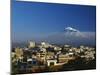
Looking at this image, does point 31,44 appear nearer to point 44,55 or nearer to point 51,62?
point 44,55

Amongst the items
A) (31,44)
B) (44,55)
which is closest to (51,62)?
(44,55)

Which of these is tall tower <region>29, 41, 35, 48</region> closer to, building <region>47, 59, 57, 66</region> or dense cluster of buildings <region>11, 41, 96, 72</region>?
dense cluster of buildings <region>11, 41, 96, 72</region>

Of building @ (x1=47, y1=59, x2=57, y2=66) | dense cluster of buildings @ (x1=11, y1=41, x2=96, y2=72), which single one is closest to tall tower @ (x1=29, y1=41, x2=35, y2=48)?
dense cluster of buildings @ (x1=11, y1=41, x2=96, y2=72)

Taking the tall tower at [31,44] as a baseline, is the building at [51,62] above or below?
below

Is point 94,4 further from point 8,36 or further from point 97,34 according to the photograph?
point 8,36

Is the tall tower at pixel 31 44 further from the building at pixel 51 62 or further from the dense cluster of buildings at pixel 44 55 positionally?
the building at pixel 51 62

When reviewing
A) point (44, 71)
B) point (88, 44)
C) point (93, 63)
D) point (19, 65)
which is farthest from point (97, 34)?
point (19, 65)

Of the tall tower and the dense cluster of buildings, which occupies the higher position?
the tall tower

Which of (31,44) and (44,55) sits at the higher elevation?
(31,44)

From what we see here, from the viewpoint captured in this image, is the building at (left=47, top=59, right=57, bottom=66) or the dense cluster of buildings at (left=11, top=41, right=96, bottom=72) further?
the building at (left=47, top=59, right=57, bottom=66)

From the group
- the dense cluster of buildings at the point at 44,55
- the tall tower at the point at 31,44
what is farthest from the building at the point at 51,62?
the tall tower at the point at 31,44
